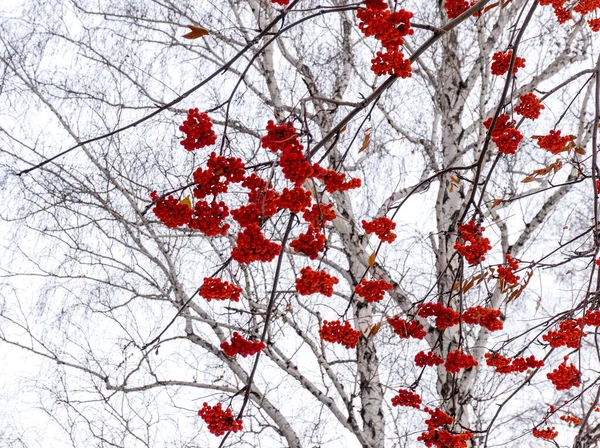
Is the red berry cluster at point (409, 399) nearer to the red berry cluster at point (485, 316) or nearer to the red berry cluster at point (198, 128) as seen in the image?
the red berry cluster at point (485, 316)

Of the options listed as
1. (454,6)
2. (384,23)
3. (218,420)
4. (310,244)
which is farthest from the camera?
(454,6)

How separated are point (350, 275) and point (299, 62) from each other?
1.44 metres

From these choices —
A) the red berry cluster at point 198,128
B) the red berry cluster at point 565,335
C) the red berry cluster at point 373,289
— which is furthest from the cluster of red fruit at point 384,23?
the red berry cluster at point 565,335

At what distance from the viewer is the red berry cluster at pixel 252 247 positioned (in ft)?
4.04

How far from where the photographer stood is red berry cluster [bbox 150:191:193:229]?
1395 millimetres

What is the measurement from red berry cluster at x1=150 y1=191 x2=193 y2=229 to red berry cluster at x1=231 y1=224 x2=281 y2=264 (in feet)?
0.69

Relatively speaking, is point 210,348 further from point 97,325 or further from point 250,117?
point 250,117

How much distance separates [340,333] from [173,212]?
0.72m

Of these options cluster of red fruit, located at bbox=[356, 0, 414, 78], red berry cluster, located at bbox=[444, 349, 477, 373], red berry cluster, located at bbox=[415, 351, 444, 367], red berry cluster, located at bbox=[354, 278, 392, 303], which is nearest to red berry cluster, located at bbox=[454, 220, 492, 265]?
red berry cluster, located at bbox=[354, 278, 392, 303]

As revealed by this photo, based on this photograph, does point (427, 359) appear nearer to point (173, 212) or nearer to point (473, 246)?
point (473, 246)

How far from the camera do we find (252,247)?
4.08 feet

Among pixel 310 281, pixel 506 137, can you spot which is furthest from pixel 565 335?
pixel 310 281

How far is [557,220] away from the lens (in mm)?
6000

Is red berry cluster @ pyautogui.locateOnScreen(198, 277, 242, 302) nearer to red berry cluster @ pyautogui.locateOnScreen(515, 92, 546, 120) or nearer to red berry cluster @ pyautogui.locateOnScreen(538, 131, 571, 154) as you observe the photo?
red berry cluster @ pyautogui.locateOnScreen(515, 92, 546, 120)
